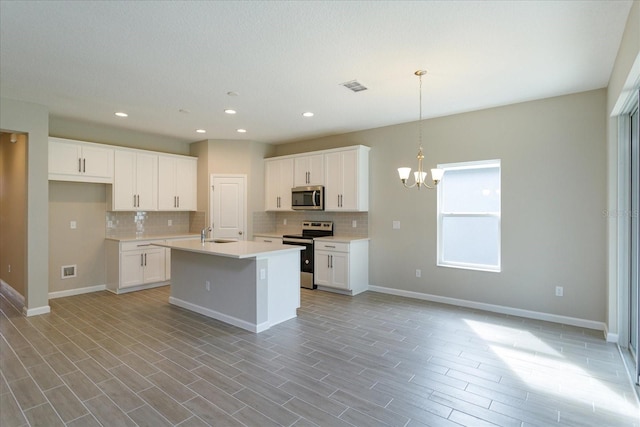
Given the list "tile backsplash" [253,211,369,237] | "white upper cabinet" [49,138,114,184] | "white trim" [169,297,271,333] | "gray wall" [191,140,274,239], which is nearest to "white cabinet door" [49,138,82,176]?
"white upper cabinet" [49,138,114,184]

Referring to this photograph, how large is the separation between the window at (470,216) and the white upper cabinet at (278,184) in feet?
9.43

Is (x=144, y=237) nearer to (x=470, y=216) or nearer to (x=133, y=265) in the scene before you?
(x=133, y=265)

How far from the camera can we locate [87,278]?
551 cm

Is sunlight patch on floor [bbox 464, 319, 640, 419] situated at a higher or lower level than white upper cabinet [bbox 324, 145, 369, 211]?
lower

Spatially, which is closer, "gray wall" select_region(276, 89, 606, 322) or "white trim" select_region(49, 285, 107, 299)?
"gray wall" select_region(276, 89, 606, 322)

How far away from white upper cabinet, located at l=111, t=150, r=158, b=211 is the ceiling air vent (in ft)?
13.4

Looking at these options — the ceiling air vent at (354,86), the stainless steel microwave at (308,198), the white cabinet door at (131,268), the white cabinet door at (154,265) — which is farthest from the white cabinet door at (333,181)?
the white cabinet door at (131,268)

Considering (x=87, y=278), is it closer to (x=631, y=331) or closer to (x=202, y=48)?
(x=202, y=48)

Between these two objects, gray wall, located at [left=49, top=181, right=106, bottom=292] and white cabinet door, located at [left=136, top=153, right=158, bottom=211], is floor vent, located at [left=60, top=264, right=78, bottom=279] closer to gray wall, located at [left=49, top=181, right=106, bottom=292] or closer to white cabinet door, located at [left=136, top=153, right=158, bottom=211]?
gray wall, located at [left=49, top=181, right=106, bottom=292]

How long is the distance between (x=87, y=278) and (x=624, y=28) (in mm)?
7331

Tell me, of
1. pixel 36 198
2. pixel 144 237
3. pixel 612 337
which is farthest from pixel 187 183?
pixel 612 337

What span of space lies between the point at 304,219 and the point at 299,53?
13.4 ft

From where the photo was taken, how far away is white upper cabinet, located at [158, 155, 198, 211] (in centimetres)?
616

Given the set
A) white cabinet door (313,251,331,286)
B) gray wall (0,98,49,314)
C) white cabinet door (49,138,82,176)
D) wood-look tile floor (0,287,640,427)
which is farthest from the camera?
white cabinet door (313,251,331,286)
